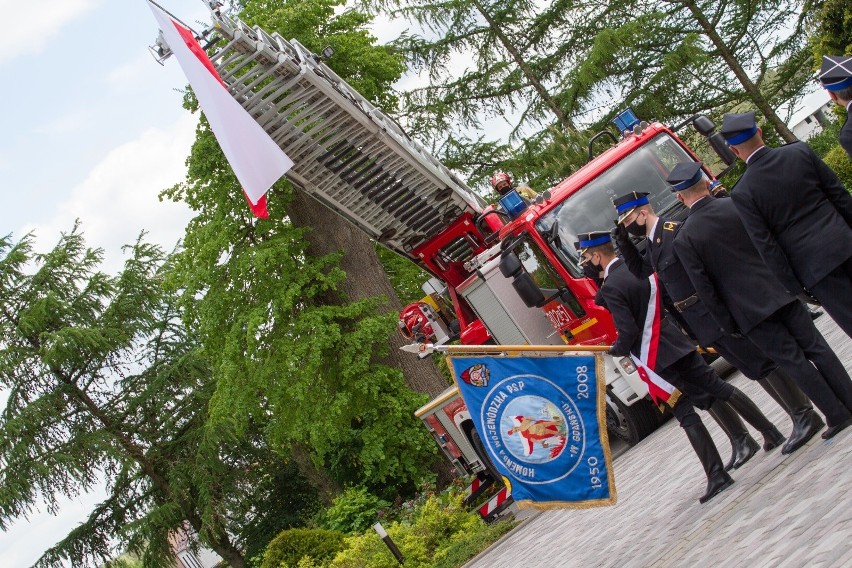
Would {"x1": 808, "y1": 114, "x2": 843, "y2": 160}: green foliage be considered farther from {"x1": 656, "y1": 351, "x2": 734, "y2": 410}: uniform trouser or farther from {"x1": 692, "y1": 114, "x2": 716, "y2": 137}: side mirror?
{"x1": 656, "y1": 351, "x2": 734, "y2": 410}: uniform trouser

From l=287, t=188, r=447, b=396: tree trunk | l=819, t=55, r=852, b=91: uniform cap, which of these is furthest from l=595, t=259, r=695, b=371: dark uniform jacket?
l=287, t=188, r=447, b=396: tree trunk

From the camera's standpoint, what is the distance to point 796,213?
6.95m

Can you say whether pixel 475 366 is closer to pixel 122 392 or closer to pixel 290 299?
pixel 290 299

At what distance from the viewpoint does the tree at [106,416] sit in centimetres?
2764

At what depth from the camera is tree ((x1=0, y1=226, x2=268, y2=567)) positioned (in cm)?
2764

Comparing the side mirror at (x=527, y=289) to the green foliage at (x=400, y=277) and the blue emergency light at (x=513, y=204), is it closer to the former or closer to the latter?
the blue emergency light at (x=513, y=204)

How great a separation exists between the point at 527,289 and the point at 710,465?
4711 millimetres

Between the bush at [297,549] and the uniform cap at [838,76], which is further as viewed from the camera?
the bush at [297,549]

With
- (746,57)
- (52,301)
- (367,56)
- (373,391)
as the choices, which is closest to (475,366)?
(373,391)

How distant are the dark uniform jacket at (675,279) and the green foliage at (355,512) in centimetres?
1270

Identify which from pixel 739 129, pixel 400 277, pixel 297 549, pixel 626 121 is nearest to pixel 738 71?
pixel 400 277

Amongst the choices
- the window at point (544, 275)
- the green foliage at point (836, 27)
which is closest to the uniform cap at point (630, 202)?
the window at point (544, 275)

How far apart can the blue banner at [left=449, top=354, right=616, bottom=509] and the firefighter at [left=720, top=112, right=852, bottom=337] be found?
61.0 inches

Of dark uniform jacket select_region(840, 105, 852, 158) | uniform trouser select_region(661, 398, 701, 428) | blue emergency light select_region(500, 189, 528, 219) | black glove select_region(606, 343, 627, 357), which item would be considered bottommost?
uniform trouser select_region(661, 398, 701, 428)
